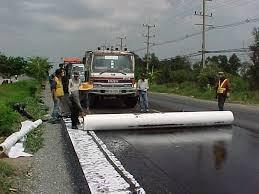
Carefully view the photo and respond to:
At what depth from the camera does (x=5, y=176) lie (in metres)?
8.30

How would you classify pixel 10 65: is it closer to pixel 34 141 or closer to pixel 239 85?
pixel 239 85

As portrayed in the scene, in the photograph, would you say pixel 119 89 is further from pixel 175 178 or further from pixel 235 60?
pixel 235 60

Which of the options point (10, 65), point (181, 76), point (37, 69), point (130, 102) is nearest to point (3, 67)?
point (10, 65)

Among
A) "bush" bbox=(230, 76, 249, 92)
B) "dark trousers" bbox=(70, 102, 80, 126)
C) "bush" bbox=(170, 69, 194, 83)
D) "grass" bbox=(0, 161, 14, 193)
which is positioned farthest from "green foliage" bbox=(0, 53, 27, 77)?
"grass" bbox=(0, 161, 14, 193)

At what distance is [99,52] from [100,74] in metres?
1.20

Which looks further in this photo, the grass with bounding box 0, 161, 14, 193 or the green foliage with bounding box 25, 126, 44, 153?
the green foliage with bounding box 25, 126, 44, 153

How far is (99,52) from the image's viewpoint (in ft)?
78.0

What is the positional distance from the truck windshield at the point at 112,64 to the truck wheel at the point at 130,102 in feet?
5.61

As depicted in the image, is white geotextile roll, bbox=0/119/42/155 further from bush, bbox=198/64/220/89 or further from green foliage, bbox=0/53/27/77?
green foliage, bbox=0/53/27/77

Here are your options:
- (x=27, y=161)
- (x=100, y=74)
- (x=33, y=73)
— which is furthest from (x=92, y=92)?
(x=33, y=73)

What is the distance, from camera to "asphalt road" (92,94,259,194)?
25.5ft

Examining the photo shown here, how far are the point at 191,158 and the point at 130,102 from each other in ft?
49.5

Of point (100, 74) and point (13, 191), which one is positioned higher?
point (100, 74)

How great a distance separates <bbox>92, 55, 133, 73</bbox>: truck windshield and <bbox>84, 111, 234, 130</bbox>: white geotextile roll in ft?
27.1
